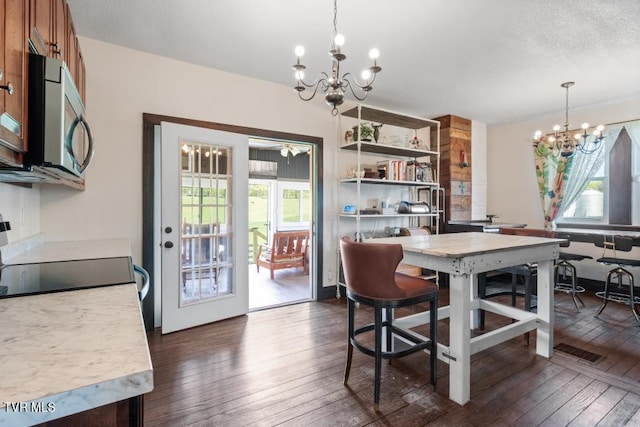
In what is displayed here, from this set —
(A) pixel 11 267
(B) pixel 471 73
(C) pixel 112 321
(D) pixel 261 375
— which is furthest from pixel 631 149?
(A) pixel 11 267

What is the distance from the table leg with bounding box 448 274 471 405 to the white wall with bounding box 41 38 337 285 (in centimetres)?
268

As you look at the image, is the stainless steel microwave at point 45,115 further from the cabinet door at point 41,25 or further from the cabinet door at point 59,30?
the cabinet door at point 59,30

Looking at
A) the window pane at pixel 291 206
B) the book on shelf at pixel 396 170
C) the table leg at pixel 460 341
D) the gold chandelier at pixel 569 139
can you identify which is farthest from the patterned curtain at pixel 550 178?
the window pane at pixel 291 206

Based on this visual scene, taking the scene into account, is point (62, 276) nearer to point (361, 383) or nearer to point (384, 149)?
point (361, 383)

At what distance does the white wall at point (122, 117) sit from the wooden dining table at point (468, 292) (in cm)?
245

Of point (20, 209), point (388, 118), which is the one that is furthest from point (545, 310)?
point (20, 209)

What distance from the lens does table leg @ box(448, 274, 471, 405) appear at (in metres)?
1.91

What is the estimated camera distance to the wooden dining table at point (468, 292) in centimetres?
191

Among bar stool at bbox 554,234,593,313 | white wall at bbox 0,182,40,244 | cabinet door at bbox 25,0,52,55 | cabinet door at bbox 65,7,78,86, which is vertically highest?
cabinet door at bbox 65,7,78,86

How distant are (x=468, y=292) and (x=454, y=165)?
3.58 meters

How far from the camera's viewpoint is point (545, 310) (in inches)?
98.3

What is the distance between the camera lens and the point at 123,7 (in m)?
2.28

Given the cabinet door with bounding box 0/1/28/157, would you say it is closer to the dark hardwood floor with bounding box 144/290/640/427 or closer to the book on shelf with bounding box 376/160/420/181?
the dark hardwood floor with bounding box 144/290/640/427

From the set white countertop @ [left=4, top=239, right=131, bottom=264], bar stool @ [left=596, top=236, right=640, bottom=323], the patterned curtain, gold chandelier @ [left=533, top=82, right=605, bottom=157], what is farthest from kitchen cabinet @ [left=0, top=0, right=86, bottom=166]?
the patterned curtain
